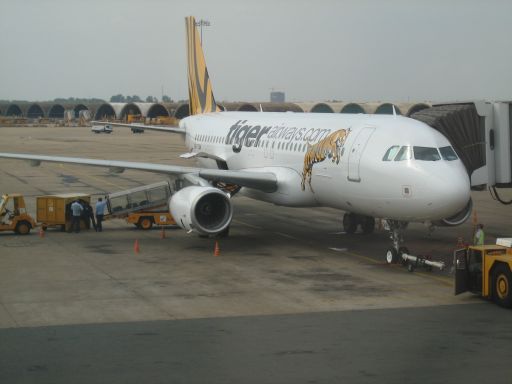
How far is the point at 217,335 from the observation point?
55.0 feet

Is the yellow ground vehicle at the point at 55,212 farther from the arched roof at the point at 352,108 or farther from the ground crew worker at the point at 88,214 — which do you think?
the arched roof at the point at 352,108

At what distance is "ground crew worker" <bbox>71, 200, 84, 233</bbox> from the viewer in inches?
1221

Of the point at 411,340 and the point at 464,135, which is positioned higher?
the point at 464,135

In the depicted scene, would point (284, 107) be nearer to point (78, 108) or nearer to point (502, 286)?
point (78, 108)

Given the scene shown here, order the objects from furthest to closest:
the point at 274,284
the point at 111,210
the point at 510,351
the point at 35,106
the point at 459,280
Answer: the point at 35,106 < the point at 111,210 < the point at 274,284 < the point at 459,280 < the point at 510,351

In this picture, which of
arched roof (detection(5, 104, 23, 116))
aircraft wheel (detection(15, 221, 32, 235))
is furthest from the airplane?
arched roof (detection(5, 104, 23, 116))

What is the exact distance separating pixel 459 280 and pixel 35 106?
184m

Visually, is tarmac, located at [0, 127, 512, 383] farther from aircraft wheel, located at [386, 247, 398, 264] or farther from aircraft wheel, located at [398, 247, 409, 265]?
aircraft wheel, located at [386, 247, 398, 264]

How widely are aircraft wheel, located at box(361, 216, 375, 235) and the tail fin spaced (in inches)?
569

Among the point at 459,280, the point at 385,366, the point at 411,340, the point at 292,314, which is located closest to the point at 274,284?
the point at 292,314

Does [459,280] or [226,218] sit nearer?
[459,280]

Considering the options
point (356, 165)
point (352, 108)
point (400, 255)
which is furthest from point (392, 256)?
point (352, 108)

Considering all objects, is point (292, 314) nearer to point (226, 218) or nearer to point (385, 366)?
point (385, 366)

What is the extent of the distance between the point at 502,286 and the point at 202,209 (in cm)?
1084
